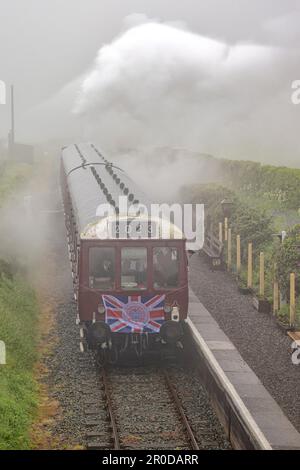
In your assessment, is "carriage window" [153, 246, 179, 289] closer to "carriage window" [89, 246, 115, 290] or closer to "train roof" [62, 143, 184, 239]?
"train roof" [62, 143, 184, 239]

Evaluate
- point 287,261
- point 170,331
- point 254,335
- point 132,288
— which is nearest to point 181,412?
point 170,331

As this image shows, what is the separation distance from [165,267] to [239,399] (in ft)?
11.1

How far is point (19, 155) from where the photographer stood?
58750 mm

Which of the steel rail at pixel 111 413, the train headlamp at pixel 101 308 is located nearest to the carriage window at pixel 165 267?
the train headlamp at pixel 101 308

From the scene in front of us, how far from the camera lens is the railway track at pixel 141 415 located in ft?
35.5

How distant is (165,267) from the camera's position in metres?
13.5

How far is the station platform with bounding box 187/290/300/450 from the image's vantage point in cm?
1008

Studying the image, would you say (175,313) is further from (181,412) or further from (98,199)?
(98,199)

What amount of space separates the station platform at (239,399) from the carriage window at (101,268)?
7.82 feet

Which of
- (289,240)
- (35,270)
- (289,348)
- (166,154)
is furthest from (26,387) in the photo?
(166,154)

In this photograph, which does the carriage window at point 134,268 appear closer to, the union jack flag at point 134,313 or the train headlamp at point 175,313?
the union jack flag at point 134,313

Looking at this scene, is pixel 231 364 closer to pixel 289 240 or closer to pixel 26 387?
pixel 26 387

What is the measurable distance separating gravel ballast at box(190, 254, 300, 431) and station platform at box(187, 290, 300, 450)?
0.97 feet
